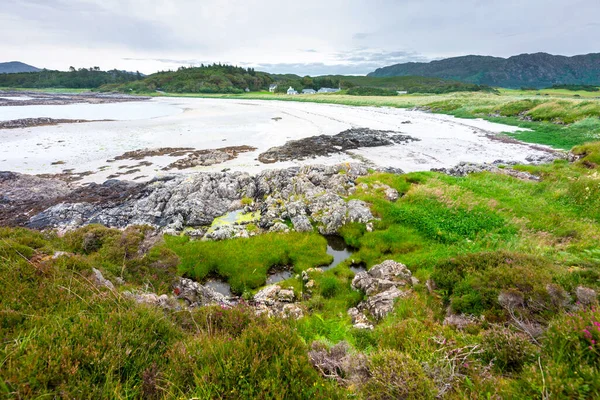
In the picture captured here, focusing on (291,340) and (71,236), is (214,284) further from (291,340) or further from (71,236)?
(291,340)

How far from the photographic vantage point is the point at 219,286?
40.0 feet

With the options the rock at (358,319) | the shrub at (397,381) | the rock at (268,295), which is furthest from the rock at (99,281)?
the rock at (358,319)

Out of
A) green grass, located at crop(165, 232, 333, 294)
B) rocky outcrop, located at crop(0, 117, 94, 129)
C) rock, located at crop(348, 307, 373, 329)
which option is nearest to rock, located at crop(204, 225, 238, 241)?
green grass, located at crop(165, 232, 333, 294)

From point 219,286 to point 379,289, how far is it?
6575 mm

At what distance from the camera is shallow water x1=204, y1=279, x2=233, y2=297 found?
11782 mm

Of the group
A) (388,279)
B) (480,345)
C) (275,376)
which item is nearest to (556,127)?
(388,279)

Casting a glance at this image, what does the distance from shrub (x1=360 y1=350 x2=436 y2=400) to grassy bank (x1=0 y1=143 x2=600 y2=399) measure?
20mm

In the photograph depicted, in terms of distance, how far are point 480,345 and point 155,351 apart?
534cm

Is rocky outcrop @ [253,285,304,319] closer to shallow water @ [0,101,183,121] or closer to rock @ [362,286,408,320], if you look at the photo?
rock @ [362,286,408,320]

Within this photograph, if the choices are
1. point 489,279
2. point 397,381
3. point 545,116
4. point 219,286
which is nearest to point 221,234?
point 219,286

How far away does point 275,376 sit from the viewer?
13.2ft

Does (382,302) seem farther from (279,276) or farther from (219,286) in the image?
(219,286)

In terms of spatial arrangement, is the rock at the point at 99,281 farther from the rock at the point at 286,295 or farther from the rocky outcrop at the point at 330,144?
the rocky outcrop at the point at 330,144

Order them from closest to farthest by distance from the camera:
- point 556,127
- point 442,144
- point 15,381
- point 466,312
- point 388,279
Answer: point 15,381 < point 466,312 < point 388,279 < point 442,144 < point 556,127
